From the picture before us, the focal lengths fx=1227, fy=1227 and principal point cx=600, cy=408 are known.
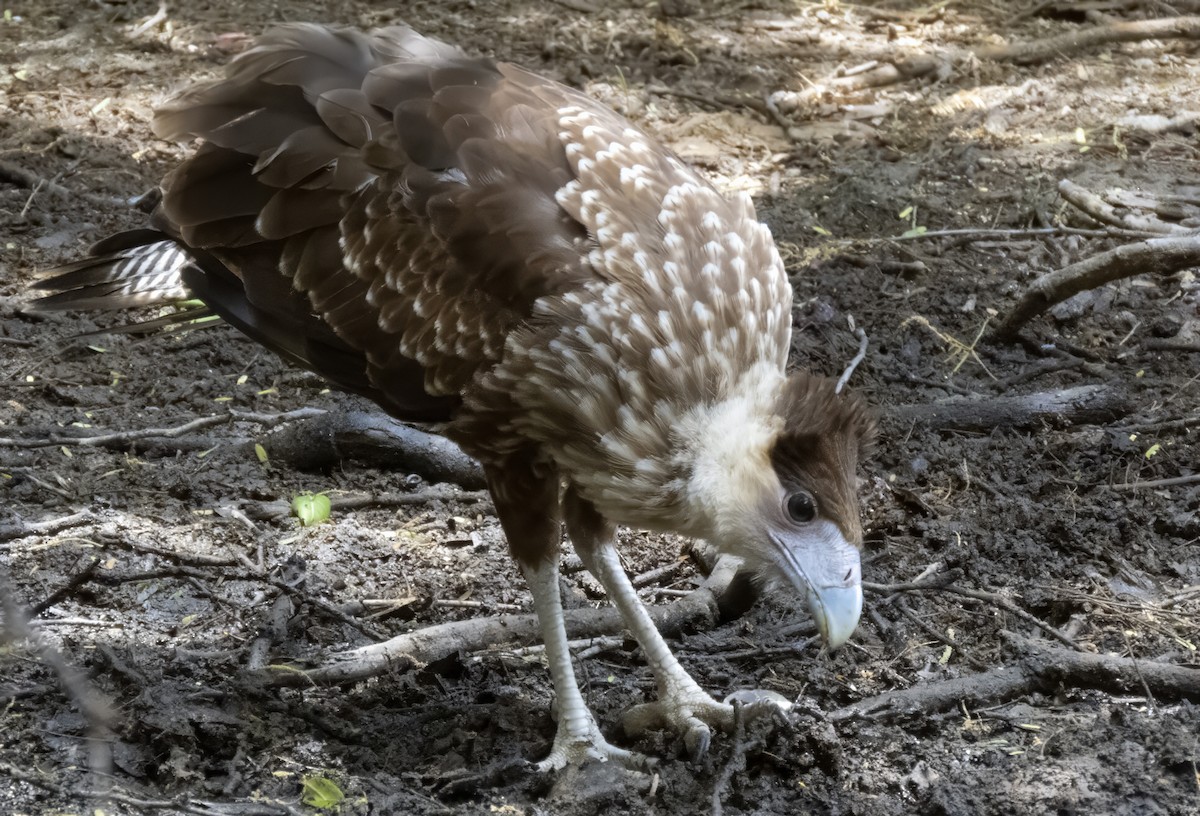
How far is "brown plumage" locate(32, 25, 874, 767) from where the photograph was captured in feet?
10.6

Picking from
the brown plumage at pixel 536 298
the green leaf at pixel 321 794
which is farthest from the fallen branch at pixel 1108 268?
the green leaf at pixel 321 794

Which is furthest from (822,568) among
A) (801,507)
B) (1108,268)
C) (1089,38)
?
(1089,38)

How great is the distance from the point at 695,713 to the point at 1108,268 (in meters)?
2.68

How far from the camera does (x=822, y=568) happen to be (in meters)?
3.15

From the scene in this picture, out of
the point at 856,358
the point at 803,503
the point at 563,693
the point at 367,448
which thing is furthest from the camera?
the point at 856,358

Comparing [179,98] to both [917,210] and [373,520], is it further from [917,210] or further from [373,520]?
[917,210]

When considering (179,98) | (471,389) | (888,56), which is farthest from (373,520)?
(888,56)

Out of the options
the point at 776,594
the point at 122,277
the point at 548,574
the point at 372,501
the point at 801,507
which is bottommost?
the point at 372,501

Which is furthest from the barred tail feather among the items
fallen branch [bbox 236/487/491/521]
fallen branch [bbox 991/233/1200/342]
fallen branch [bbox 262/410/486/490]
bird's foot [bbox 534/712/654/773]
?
fallen branch [bbox 991/233/1200/342]

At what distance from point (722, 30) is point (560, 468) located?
6082 mm

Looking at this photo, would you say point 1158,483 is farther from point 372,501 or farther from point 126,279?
point 126,279

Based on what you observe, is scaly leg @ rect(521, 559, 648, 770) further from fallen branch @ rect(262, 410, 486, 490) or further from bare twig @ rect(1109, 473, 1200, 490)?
bare twig @ rect(1109, 473, 1200, 490)

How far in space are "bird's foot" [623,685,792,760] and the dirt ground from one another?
6 cm

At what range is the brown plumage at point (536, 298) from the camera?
127 inches
